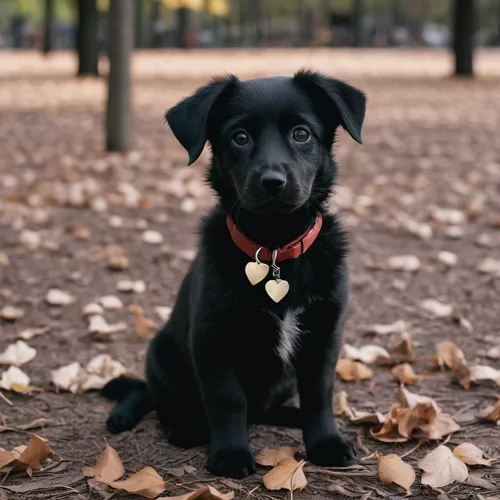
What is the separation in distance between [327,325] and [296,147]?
660 millimetres

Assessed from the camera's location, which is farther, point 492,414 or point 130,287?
point 130,287

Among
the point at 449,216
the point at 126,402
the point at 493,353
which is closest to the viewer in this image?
the point at 126,402

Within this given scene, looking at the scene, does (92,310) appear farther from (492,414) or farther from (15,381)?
(492,414)

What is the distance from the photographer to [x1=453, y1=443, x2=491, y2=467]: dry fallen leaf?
9.91ft

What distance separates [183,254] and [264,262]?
2933 mm

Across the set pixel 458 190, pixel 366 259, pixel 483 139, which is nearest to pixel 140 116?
pixel 483 139

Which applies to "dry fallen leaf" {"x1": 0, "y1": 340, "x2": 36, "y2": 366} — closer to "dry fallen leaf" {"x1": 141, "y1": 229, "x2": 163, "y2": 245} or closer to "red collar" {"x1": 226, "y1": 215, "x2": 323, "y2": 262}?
"red collar" {"x1": 226, "y1": 215, "x2": 323, "y2": 262}

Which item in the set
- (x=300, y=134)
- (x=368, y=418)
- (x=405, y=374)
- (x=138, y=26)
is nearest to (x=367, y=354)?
(x=405, y=374)

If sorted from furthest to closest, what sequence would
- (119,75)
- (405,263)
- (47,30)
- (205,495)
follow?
(47,30)
(119,75)
(405,263)
(205,495)

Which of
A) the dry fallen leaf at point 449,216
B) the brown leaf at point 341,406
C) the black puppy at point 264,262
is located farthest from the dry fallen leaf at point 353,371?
the dry fallen leaf at point 449,216

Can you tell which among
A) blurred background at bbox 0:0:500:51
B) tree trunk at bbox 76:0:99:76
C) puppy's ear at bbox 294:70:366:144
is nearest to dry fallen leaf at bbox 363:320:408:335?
puppy's ear at bbox 294:70:366:144

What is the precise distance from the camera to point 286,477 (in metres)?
2.90

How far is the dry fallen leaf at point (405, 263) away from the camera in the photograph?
5801mm

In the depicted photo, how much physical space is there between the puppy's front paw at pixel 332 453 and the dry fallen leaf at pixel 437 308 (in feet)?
6.47
